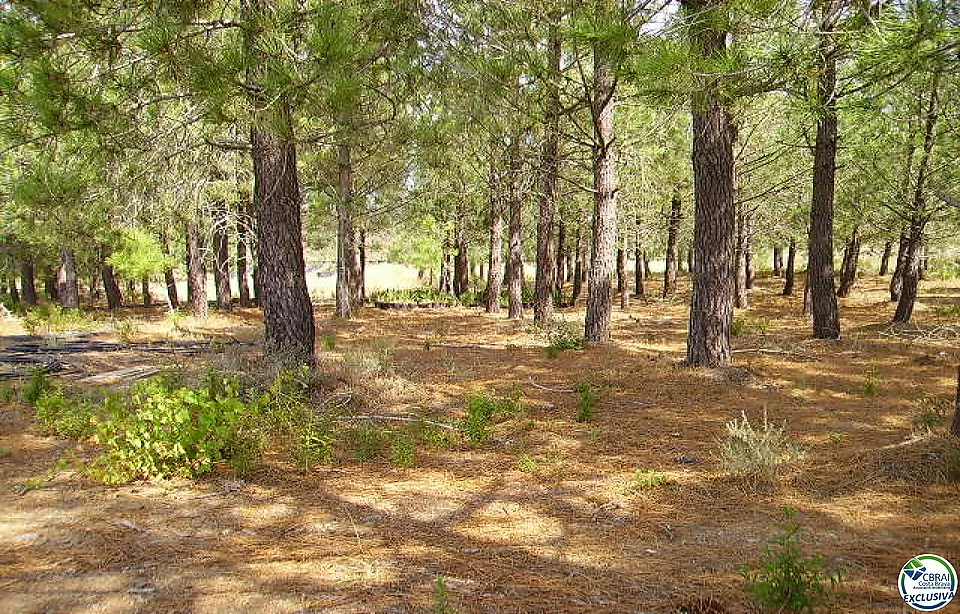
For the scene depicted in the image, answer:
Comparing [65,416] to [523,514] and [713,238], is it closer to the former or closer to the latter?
[523,514]

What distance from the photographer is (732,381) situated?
752cm

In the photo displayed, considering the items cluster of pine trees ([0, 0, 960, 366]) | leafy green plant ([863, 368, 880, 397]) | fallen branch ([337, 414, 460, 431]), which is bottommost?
fallen branch ([337, 414, 460, 431])

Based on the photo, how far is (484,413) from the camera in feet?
19.6

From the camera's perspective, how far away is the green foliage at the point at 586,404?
639 cm

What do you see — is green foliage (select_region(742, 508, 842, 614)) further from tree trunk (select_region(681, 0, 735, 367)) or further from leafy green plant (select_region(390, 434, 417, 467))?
tree trunk (select_region(681, 0, 735, 367))

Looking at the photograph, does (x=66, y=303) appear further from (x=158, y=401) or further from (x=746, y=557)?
(x=746, y=557)

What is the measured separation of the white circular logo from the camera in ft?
8.53

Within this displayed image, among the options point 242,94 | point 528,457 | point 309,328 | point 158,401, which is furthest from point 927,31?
point 309,328

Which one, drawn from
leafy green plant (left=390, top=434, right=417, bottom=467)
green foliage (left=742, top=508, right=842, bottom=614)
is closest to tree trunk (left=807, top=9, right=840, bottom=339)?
leafy green plant (left=390, top=434, right=417, bottom=467)

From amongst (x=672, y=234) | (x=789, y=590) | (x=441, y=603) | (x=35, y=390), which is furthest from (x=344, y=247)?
(x=789, y=590)

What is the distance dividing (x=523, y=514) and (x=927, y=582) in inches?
93.0

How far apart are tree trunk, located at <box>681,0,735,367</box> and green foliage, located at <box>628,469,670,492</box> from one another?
12.7ft

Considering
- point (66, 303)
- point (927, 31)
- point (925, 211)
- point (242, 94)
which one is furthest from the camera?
point (66, 303)

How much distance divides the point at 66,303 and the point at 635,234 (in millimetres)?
20433
